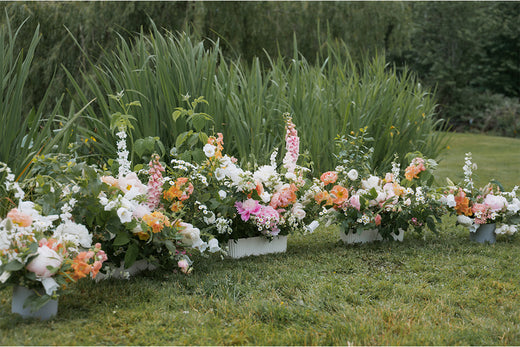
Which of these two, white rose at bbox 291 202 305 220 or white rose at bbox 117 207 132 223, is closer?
white rose at bbox 117 207 132 223

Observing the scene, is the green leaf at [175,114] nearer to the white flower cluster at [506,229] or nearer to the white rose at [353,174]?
the white rose at [353,174]

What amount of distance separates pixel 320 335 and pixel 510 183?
5871 mm

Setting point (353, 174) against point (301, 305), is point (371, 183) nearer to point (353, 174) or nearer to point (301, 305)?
point (353, 174)

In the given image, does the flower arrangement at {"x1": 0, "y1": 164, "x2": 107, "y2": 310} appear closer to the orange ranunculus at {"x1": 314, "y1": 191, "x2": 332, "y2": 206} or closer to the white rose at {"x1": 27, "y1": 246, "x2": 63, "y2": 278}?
the white rose at {"x1": 27, "y1": 246, "x2": 63, "y2": 278}

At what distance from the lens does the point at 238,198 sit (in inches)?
122

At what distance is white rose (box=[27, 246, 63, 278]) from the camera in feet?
6.77

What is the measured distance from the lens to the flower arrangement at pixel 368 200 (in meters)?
3.35

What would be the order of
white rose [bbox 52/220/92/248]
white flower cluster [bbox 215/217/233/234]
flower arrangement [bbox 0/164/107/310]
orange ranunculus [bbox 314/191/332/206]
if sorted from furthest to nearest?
orange ranunculus [bbox 314/191/332/206], white flower cluster [bbox 215/217/233/234], white rose [bbox 52/220/92/248], flower arrangement [bbox 0/164/107/310]

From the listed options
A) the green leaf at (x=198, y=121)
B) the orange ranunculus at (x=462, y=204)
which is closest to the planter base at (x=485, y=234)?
the orange ranunculus at (x=462, y=204)

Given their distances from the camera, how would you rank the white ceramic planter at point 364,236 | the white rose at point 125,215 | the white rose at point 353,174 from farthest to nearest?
the white ceramic planter at point 364,236 < the white rose at point 353,174 < the white rose at point 125,215

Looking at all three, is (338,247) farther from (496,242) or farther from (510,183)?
(510,183)

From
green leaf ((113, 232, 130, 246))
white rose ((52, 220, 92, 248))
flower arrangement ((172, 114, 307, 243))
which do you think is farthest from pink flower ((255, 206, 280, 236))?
white rose ((52, 220, 92, 248))

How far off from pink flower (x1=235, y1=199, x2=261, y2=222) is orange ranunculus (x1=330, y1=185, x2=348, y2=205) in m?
0.54

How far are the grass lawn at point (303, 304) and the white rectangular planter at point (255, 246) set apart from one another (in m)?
0.08
